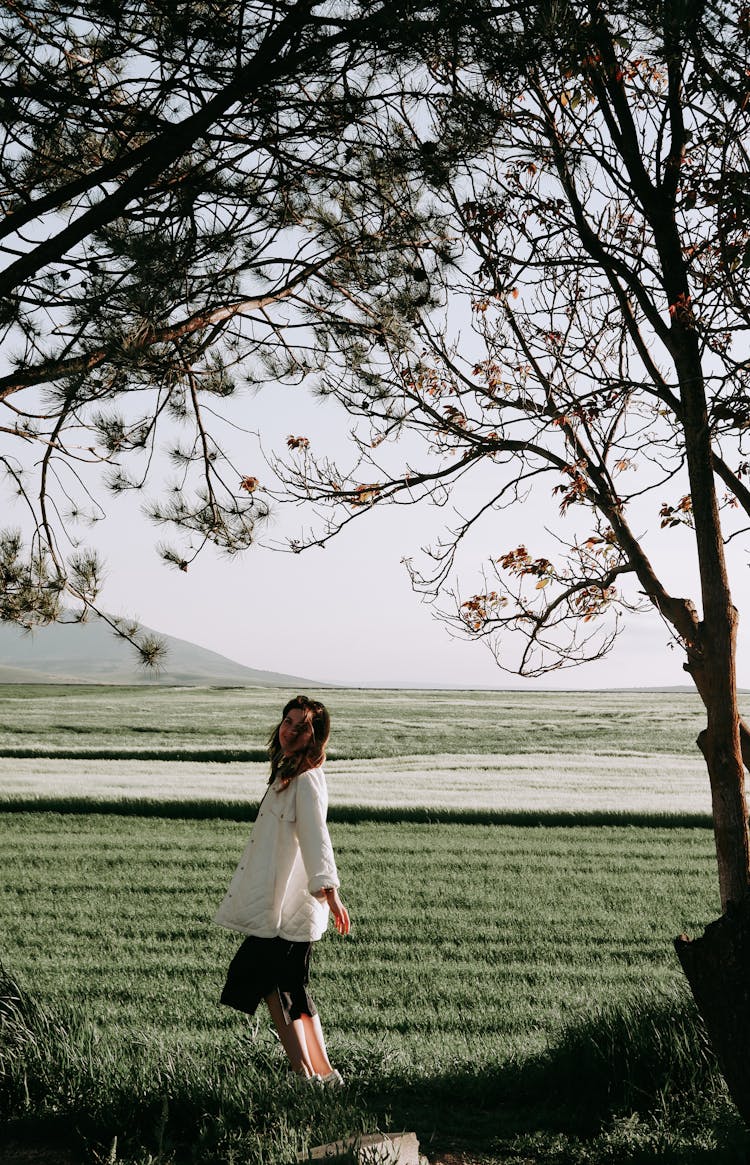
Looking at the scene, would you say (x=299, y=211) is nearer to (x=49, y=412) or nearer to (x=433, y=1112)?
(x=49, y=412)

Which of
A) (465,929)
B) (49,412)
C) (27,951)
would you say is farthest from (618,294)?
(27,951)

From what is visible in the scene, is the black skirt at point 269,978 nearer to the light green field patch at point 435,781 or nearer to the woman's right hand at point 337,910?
the woman's right hand at point 337,910

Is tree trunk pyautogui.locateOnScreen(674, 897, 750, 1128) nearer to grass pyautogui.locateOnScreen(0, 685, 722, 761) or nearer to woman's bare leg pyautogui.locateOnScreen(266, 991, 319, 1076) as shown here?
woman's bare leg pyautogui.locateOnScreen(266, 991, 319, 1076)

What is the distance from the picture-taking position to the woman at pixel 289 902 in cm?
440

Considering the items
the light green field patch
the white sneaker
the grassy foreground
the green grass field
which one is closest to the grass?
the light green field patch

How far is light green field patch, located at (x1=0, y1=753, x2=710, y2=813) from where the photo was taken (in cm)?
1366

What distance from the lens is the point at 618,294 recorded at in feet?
19.3

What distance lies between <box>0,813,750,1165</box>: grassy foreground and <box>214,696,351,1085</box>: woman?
271mm

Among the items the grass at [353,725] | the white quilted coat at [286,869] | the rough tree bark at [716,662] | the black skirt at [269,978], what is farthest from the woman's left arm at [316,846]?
the grass at [353,725]

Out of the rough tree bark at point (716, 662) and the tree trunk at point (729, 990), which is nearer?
the tree trunk at point (729, 990)

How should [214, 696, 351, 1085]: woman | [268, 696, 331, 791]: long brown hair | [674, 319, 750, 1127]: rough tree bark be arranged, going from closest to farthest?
[214, 696, 351, 1085]: woman, [268, 696, 331, 791]: long brown hair, [674, 319, 750, 1127]: rough tree bark

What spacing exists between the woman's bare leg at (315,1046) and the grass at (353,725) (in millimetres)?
16193

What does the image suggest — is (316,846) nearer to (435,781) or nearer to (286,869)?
(286,869)

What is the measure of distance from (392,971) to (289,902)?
2660 millimetres
